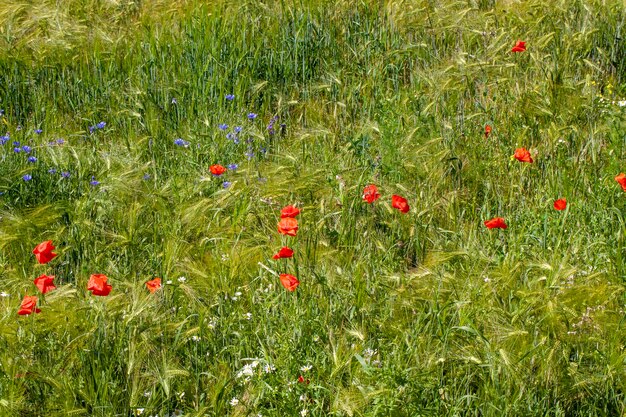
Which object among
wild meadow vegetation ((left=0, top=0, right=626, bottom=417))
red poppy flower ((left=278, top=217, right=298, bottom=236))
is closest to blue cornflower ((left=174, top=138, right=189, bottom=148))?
wild meadow vegetation ((left=0, top=0, right=626, bottom=417))

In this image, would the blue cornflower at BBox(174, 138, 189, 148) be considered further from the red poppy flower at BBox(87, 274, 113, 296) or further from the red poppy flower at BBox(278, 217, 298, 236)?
the red poppy flower at BBox(87, 274, 113, 296)

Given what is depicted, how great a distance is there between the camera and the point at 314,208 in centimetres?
342

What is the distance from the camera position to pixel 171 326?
2.68 m

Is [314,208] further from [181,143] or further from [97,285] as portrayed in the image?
[97,285]

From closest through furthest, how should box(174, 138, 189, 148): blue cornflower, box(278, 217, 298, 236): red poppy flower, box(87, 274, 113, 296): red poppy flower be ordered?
box(87, 274, 113, 296): red poppy flower, box(278, 217, 298, 236): red poppy flower, box(174, 138, 189, 148): blue cornflower

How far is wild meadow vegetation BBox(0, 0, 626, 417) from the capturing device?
2.49m

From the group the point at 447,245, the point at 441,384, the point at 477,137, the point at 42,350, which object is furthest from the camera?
the point at 477,137

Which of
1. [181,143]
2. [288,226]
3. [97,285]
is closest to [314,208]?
[288,226]

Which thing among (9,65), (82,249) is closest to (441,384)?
(82,249)

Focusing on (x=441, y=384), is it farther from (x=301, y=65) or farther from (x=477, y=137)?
(x=301, y=65)

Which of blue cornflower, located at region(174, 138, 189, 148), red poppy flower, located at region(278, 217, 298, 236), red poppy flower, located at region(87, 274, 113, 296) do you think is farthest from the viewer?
blue cornflower, located at region(174, 138, 189, 148)

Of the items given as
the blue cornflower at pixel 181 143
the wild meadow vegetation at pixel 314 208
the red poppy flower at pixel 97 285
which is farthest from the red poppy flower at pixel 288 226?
the blue cornflower at pixel 181 143

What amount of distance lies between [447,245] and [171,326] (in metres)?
1.07

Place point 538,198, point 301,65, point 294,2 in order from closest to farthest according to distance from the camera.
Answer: point 538,198 → point 301,65 → point 294,2
